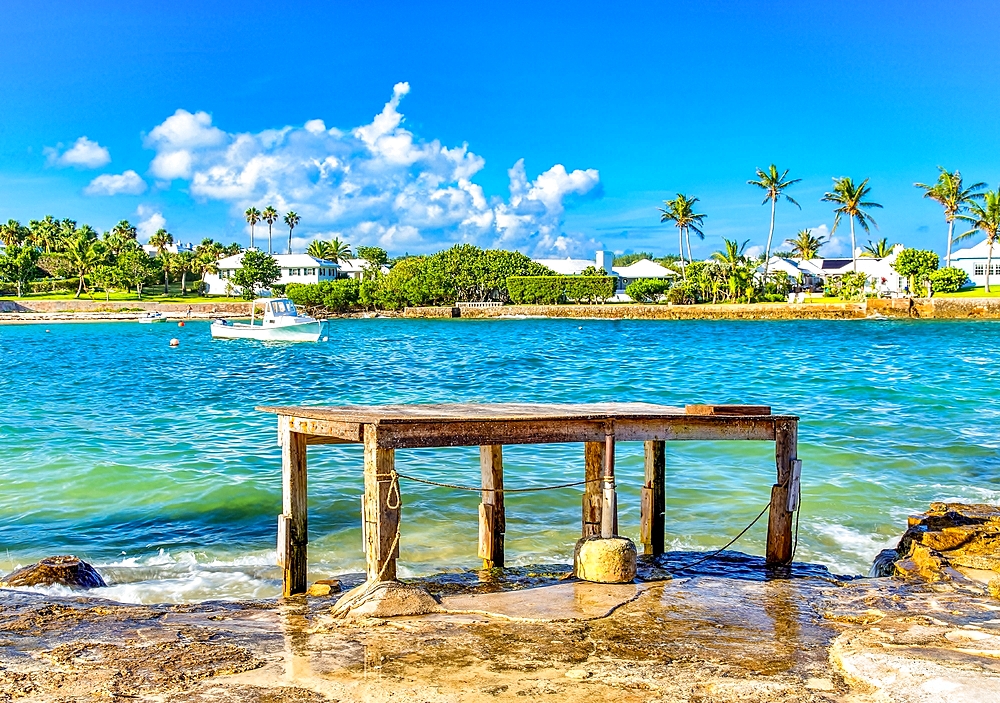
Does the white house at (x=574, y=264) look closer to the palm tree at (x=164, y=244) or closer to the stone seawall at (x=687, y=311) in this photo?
the stone seawall at (x=687, y=311)

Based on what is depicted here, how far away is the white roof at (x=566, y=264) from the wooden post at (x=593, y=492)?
126 m

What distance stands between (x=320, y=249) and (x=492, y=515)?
506 feet

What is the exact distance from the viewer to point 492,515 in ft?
37.9

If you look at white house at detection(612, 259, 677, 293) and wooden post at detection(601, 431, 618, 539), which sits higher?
white house at detection(612, 259, 677, 293)

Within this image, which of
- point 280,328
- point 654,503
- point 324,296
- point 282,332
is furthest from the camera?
point 324,296

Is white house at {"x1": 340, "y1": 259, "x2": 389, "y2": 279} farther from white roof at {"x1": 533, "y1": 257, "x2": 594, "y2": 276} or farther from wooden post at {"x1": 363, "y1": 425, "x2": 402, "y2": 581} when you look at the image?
wooden post at {"x1": 363, "y1": 425, "x2": 402, "y2": 581}

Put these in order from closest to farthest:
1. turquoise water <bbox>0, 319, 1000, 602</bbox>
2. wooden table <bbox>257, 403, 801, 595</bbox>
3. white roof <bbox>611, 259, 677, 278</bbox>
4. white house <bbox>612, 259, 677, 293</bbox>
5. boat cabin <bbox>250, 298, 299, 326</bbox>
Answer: wooden table <bbox>257, 403, 801, 595</bbox>
turquoise water <bbox>0, 319, 1000, 602</bbox>
boat cabin <bbox>250, 298, 299, 326</bbox>
white house <bbox>612, 259, 677, 293</bbox>
white roof <bbox>611, 259, 677, 278</bbox>

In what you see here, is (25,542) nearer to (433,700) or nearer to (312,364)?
(433,700)

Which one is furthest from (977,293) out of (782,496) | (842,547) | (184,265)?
(184,265)

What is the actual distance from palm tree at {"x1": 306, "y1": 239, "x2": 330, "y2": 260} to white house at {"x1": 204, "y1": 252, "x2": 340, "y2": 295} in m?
27.5

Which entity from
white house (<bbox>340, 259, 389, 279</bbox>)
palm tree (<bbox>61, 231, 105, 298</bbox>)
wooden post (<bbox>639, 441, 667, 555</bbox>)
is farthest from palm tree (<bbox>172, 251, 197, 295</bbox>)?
wooden post (<bbox>639, 441, 667, 555</bbox>)

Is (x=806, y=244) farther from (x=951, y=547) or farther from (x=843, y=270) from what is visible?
(x=951, y=547)

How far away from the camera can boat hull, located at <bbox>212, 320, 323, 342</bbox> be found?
6962cm

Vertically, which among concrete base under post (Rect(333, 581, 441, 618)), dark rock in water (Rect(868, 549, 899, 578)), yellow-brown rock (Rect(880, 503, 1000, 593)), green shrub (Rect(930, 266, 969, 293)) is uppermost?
green shrub (Rect(930, 266, 969, 293))
